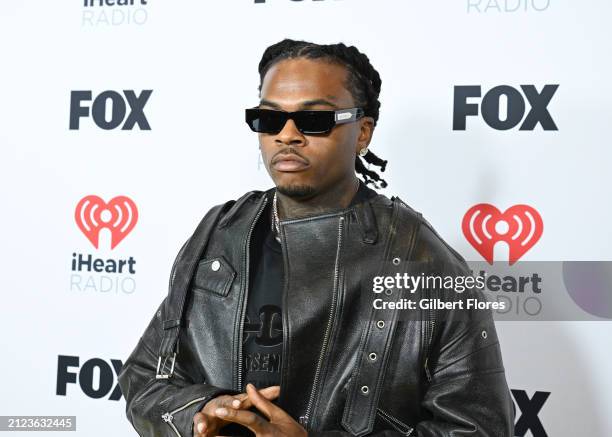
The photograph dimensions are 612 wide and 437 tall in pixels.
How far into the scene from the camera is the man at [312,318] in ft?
4.54

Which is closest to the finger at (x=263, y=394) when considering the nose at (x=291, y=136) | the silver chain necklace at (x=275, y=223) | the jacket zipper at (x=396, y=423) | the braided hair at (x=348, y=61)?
the jacket zipper at (x=396, y=423)

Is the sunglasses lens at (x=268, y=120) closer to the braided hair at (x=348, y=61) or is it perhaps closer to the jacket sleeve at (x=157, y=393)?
the braided hair at (x=348, y=61)

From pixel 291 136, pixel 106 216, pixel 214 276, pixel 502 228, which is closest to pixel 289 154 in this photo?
pixel 291 136

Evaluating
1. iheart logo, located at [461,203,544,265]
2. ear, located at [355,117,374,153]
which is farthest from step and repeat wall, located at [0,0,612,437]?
ear, located at [355,117,374,153]

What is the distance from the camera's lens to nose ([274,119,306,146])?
57.2 inches

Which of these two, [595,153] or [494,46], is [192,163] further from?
[595,153]

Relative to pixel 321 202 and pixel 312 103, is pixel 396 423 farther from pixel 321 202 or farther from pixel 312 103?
pixel 312 103

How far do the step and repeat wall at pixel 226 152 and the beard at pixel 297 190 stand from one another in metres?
0.81

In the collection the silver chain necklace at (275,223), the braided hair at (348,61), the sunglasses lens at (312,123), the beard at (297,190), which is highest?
the braided hair at (348,61)

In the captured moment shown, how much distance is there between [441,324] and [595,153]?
99cm

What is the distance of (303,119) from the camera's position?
146 cm

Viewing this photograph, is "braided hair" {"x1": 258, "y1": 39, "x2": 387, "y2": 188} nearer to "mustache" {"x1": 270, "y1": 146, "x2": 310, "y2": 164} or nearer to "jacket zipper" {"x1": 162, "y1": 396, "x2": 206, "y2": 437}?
"mustache" {"x1": 270, "y1": 146, "x2": 310, "y2": 164}

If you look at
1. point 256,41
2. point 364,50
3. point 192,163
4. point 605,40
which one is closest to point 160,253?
point 192,163

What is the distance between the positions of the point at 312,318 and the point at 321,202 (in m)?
0.24
